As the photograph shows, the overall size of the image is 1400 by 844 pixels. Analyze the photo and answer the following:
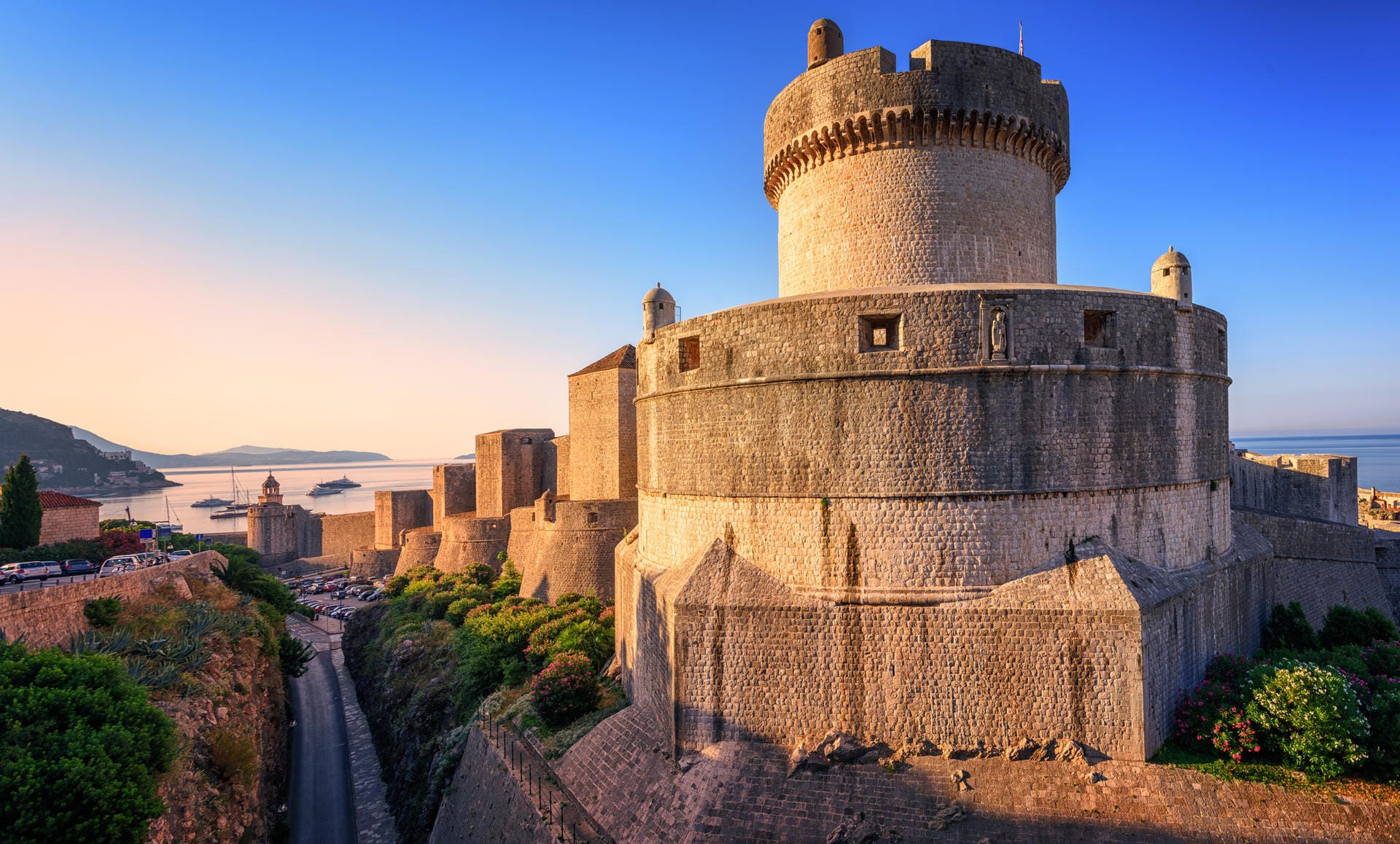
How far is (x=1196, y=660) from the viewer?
41.8 ft

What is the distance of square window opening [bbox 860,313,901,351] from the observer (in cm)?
1222

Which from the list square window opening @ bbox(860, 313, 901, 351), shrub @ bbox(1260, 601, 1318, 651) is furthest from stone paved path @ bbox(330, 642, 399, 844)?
shrub @ bbox(1260, 601, 1318, 651)

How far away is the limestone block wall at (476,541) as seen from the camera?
33.4 metres

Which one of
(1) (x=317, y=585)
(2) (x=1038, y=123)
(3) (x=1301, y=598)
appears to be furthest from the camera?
(1) (x=317, y=585)

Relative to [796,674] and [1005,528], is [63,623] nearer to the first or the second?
[796,674]

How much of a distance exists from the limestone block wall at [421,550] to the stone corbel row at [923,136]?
3088 centimetres

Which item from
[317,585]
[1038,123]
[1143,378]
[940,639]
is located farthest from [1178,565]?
[317,585]

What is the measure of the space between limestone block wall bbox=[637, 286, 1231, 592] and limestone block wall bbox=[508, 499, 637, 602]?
13.3m

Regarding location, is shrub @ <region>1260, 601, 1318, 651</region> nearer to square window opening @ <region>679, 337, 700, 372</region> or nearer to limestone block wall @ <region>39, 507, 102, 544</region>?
square window opening @ <region>679, 337, 700, 372</region>

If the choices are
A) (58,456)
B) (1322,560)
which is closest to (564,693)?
(1322,560)

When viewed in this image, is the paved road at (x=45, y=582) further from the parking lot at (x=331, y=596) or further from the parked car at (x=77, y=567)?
the parking lot at (x=331, y=596)

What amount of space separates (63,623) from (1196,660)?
26.0 meters

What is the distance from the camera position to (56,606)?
15969 millimetres

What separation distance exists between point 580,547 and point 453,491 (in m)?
16.5
